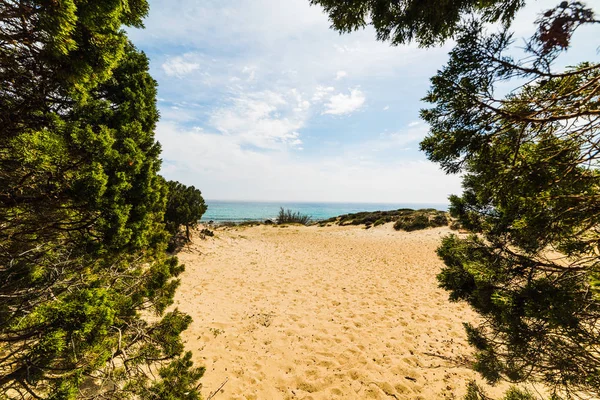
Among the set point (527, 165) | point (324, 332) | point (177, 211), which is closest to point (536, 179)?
point (527, 165)

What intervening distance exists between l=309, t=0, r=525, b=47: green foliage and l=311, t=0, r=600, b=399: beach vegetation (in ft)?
0.04

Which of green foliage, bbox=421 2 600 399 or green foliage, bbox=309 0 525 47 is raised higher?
green foliage, bbox=309 0 525 47

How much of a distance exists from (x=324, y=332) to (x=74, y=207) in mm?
5492

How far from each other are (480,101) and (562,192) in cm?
139

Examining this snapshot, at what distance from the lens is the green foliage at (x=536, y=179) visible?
2115 mm

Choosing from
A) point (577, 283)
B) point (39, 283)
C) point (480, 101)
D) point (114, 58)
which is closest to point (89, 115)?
point (114, 58)

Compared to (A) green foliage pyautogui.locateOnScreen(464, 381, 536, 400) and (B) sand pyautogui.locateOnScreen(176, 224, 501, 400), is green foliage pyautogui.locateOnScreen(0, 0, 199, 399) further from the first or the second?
(A) green foliage pyautogui.locateOnScreen(464, 381, 536, 400)

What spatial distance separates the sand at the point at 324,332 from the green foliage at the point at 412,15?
220 inches

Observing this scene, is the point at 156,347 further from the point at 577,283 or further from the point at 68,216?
the point at 577,283

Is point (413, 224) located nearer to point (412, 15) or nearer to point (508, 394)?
point (508, 394)

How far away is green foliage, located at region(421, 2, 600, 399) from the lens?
2115mm

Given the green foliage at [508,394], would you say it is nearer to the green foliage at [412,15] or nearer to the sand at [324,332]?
the sand at [324,332]

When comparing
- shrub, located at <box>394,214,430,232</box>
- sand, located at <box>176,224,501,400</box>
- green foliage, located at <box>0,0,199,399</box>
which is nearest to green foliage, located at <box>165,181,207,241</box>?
sand, located at <box>176,224,501,400</box>

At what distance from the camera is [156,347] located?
10.5ft
